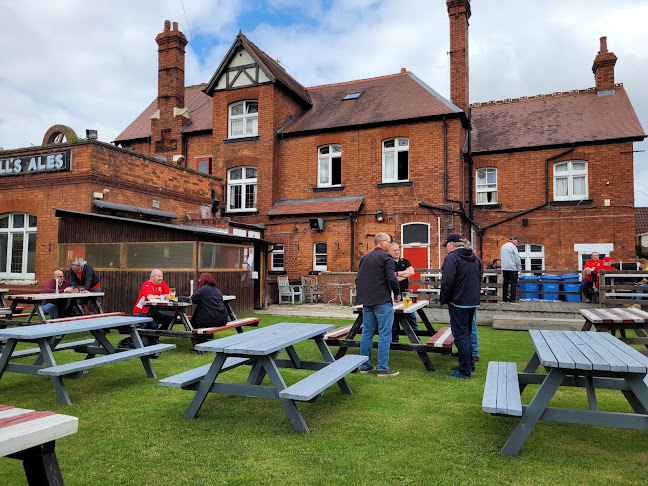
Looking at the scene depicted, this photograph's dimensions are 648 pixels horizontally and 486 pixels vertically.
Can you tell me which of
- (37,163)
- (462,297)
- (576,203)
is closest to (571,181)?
(576,203)

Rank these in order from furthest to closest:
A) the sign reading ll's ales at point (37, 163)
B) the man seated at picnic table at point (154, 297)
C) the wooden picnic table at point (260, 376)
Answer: the sign reading ll's ales at point (37, 163) < the man seated at picnic table at point (154, 297) < the wooden picnic table at point (260, 376)

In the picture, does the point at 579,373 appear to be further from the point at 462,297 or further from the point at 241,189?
the point at 241,189

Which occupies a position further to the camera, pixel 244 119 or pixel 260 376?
pixel 244 119

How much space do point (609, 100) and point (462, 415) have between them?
19149 mm

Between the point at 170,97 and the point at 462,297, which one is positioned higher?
the point at 170,97

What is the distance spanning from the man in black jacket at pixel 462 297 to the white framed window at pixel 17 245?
12760mm

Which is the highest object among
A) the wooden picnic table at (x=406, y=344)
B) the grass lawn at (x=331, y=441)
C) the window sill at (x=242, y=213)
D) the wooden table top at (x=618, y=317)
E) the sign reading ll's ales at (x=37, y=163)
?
the sign reading ll's ales at (x=37, y=163)

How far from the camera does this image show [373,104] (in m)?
20.1

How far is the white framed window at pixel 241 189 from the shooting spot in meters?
20.5

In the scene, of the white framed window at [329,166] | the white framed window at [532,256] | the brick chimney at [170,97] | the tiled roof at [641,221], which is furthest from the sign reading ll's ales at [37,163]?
the tiled roof at [641,221]

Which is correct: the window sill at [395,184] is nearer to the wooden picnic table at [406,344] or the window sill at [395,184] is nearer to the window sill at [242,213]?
the window sill at [242,213]

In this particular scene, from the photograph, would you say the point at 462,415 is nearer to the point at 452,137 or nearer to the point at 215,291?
the point at 215,291

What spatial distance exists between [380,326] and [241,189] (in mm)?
15530

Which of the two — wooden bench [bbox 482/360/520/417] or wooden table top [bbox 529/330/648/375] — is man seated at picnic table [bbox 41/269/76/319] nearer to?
wooden bench [bbox 482/360/520/417]
